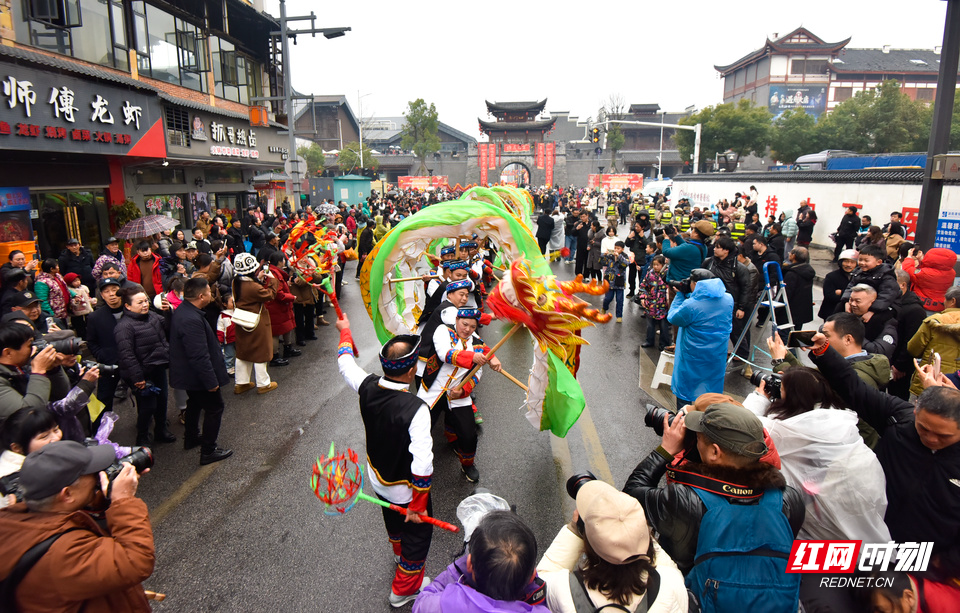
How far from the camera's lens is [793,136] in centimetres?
3462

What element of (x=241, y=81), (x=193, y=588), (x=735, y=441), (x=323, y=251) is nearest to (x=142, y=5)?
(x=241, y=81)

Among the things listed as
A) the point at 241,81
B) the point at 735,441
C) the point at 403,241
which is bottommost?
the point at 735,441

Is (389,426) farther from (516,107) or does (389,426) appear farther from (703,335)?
(516,107)

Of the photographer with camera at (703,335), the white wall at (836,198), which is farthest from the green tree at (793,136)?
the photographer with camera at (703,335)

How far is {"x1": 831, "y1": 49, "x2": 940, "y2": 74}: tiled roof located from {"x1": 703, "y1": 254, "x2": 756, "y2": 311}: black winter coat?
2243 inches

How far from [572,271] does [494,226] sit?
9920mm

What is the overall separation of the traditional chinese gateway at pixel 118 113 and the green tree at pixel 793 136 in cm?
3119

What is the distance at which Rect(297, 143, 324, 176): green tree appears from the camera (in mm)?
41412

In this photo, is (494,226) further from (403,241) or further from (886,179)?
(886,179)

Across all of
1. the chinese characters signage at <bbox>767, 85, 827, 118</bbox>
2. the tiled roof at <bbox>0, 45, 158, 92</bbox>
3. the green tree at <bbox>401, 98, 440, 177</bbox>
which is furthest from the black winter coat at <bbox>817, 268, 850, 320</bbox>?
the chinese characters signage at <bbox>767, 85, 827, 118</bbox>

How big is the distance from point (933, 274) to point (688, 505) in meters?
6.08

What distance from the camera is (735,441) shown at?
211cm

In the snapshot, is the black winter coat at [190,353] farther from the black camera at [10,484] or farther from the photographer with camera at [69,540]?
the photographer with camera at [69,540]

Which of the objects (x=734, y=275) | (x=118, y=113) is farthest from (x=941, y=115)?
(x=118, y=113)
